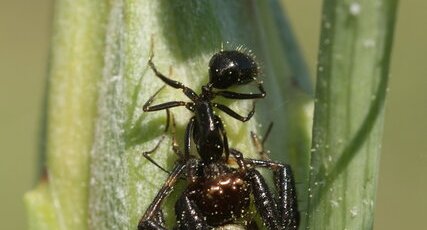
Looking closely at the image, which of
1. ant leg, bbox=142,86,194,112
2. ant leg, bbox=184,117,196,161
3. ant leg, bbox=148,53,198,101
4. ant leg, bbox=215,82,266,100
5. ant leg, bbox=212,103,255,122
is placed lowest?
ant leg, bbox=184,117,196,161

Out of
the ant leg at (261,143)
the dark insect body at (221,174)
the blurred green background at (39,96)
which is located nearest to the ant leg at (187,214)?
the dark insect body at (221,174)

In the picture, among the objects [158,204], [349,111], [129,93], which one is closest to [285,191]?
[158,204]

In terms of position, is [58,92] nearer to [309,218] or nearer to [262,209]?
[262,209]

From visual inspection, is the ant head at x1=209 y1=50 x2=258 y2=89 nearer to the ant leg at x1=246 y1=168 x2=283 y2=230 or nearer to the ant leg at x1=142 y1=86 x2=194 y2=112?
the ant leg at x1=142 y1=86 x2=194 y2=112

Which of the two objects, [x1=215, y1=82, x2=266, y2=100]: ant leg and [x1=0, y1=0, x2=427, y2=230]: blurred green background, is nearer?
[x1=215, y1=82, x2=266, y2=100]: ant leg

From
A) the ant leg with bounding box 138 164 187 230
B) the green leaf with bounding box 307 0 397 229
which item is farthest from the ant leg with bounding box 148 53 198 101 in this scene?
the green leaf with bounding box 307 0 397 229

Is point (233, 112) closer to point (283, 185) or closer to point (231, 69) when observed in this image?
point (231, 69)
